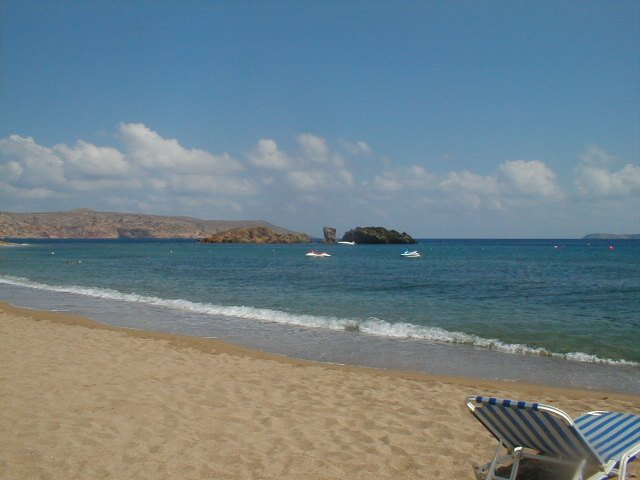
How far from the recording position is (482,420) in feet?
14.7

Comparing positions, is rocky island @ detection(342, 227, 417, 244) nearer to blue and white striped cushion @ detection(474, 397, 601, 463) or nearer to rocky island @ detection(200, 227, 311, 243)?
rocky island @ detection(200, 227, 311, 243)

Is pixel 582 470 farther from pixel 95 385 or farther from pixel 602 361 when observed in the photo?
pixel 602 361

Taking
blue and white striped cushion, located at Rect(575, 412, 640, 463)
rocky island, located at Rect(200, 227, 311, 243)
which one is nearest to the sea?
blue and white striped cushion, located at Rect(575, 412, 640, 463)

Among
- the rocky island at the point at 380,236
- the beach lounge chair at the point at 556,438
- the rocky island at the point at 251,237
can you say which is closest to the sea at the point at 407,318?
the beach lounge chair at the point at 556,438

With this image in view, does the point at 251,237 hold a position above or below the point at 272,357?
above

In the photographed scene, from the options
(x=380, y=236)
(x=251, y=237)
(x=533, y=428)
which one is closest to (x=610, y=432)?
(x=533, y=428)

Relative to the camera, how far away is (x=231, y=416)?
6359 mm

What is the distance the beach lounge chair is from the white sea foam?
25.5 ft

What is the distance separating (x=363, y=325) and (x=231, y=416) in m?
9.06

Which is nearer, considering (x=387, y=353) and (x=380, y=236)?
(x=387, y=353)

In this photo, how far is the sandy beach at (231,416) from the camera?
496 cm

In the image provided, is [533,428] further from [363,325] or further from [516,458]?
[363,325]

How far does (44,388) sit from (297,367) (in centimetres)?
416

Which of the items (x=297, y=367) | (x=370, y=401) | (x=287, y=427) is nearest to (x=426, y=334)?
(x=297, y=367)
